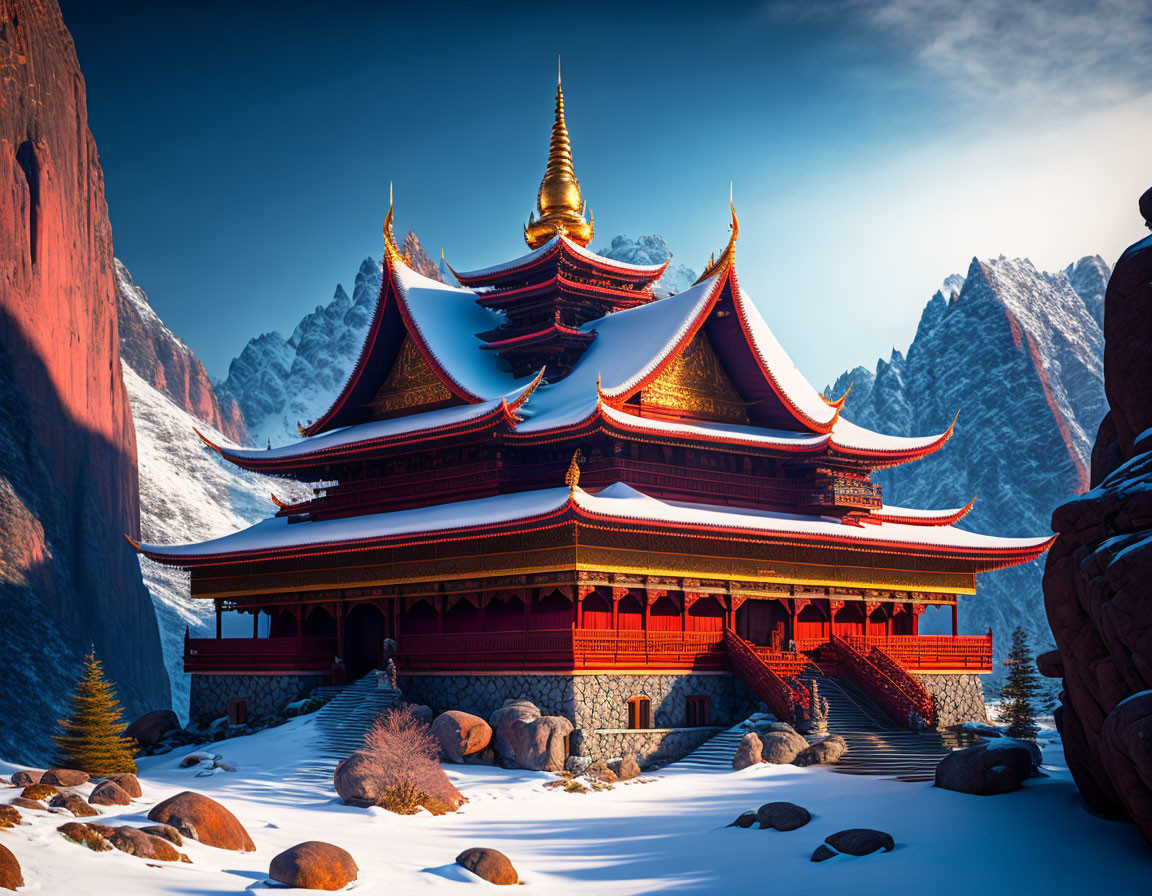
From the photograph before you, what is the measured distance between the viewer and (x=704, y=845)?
834 inches

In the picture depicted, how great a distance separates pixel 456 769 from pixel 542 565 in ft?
18.2

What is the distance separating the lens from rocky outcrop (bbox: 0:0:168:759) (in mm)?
70250

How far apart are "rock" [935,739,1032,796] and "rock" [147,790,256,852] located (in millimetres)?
11574

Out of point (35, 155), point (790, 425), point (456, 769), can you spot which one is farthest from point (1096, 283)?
point (456, 769)

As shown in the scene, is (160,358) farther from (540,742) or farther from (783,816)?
(783,816)

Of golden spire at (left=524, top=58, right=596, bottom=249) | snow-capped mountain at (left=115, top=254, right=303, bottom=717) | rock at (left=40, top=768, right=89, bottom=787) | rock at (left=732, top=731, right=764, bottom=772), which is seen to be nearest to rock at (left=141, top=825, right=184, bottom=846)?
rock at (left=40, top=768, right=89, bottom=787)

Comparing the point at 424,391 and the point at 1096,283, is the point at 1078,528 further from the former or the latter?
the point at 1096,283

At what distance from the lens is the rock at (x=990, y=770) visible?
71.2 feet

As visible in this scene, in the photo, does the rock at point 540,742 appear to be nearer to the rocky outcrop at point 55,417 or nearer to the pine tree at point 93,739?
the pine tree at point 93,739

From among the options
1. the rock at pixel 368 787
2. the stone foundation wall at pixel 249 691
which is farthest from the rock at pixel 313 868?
the stone foundation wall at pixel 249 691

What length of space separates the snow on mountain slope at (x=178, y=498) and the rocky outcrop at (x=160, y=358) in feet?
21.3

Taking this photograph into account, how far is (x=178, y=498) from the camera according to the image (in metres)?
127

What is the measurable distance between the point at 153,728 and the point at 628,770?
14917mm

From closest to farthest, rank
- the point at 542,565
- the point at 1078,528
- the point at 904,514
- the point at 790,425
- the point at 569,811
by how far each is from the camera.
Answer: the point at 1078,528, the point at 569,811, the point at 542,565, the point at 790,425, the point at 904,514
